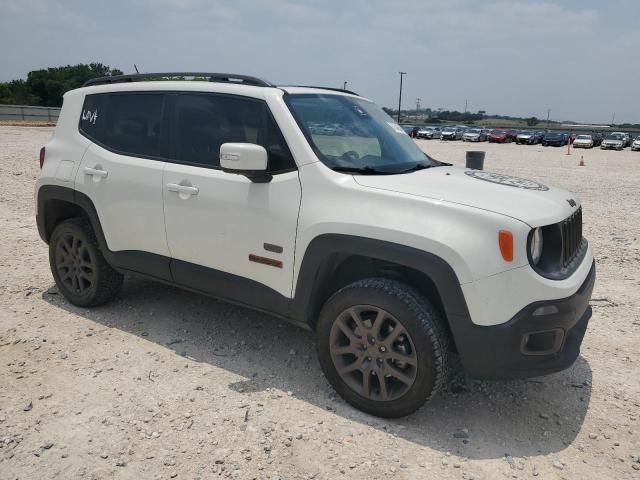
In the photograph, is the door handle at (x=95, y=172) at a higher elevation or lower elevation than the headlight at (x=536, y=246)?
higher

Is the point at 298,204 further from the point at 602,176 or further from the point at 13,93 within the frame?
the point at 13,93

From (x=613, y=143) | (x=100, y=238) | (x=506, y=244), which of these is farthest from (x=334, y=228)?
(x=613, y=143)

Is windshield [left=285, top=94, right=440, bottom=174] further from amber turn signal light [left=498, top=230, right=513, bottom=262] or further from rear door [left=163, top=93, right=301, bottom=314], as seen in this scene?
amber turn signal light [left=498, top=230, right=513, bottom=262]

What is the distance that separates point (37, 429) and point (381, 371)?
6.40 feet

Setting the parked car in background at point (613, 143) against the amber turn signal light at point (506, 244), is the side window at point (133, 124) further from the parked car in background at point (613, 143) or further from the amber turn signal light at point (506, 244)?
the parked car in background at point (613, 143)

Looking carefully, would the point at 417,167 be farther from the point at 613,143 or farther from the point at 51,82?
the point at 51,82

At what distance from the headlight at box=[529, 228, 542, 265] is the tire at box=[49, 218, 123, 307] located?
3.32 meters

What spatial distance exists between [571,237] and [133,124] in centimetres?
320

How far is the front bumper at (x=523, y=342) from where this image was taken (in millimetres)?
2723

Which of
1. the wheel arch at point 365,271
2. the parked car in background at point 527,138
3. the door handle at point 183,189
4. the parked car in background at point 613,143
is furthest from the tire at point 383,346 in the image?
the parked car in background at point 527,138

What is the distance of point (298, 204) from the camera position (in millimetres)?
3232

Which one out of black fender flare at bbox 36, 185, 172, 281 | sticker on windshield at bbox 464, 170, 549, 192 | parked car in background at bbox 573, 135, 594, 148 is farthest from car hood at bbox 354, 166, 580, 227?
parked car in background at bbox 573, 135, 594, 148

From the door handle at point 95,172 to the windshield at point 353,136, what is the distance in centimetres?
165

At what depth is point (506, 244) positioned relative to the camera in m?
2.67
